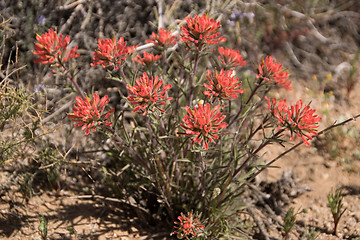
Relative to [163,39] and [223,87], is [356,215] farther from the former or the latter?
[163,39]

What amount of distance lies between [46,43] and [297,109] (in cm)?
102

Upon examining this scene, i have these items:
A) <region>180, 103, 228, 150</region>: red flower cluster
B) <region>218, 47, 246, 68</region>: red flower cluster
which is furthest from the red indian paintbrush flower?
<region>218, 47, 246, 68</region>: red flower cluster

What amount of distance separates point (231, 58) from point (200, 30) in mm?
281

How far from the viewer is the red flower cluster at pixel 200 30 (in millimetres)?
1376

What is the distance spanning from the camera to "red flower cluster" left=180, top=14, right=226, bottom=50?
1.38 m

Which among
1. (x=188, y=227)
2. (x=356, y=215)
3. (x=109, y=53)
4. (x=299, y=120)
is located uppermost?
(x=109, y=53)

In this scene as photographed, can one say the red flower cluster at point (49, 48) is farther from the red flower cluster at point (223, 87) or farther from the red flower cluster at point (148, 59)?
the red flower cluster at point (223, 87)

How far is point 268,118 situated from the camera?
144 centimetres

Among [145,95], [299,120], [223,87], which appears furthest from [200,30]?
[299,120]

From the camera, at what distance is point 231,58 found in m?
1.60

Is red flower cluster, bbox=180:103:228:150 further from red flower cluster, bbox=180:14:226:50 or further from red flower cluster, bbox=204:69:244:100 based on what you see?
red flower cluster, bbox=180:14:226:50

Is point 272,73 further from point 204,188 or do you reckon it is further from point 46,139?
point 46,139

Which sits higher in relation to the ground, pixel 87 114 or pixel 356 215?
pixel 87 114

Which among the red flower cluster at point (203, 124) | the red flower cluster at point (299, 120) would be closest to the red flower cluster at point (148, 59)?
the red flower cluster at point (203, 124)
